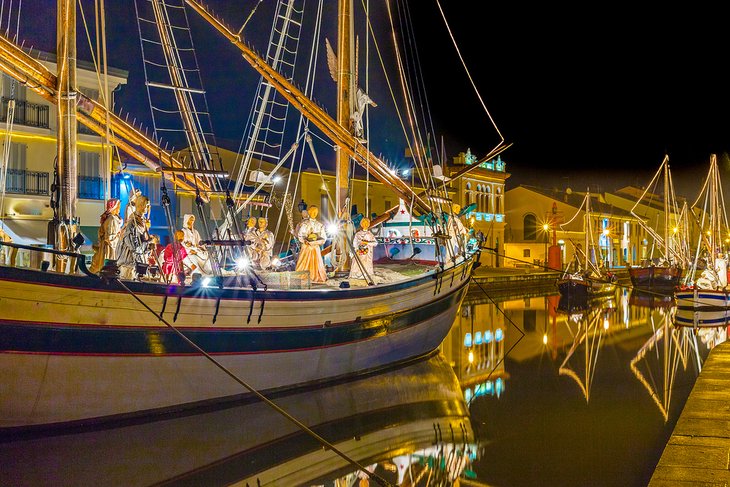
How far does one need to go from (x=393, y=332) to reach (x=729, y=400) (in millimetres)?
7794

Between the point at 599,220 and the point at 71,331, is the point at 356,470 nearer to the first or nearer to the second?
the point at 71,331

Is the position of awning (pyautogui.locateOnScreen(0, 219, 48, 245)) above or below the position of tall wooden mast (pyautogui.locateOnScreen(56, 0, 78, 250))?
below

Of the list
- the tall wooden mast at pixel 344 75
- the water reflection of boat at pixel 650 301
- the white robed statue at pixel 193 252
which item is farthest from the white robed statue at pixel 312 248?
the water reflection of boat at pixel 650 301

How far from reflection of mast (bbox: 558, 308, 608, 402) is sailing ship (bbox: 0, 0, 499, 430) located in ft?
15.6

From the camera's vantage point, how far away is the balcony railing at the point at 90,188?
31938 mm

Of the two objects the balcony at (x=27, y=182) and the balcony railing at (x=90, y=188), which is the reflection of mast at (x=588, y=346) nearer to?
the balcony railing at (x=90, y=188)

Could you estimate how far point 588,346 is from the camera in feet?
79.2

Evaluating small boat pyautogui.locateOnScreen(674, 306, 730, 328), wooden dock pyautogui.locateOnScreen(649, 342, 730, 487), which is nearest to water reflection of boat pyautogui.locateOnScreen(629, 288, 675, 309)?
small boat pyautogui.locateOnScreen(674, 306, 730, 328)

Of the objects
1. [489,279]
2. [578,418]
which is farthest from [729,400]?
[489,279]

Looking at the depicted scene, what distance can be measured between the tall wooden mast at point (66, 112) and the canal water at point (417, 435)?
14.5 ft

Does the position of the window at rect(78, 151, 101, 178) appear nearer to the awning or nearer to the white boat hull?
the awning

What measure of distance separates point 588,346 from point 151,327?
1726cm

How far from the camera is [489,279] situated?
161ft

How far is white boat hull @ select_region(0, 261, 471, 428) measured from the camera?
34.5 feet
